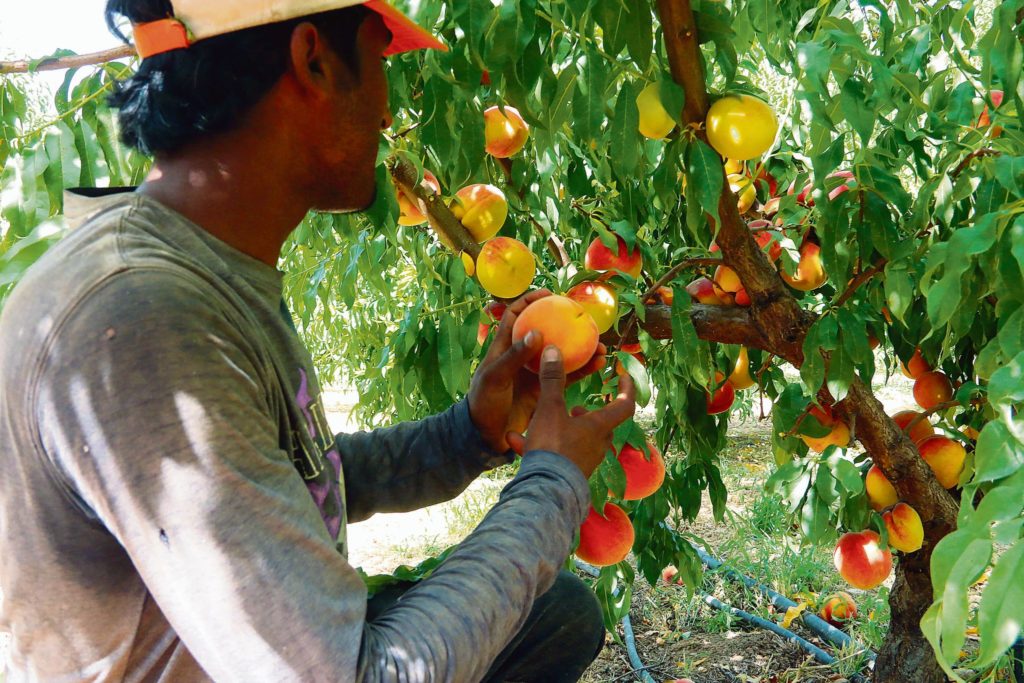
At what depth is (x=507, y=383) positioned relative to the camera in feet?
4.57

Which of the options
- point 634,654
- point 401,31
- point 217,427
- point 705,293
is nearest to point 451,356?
point 705,293

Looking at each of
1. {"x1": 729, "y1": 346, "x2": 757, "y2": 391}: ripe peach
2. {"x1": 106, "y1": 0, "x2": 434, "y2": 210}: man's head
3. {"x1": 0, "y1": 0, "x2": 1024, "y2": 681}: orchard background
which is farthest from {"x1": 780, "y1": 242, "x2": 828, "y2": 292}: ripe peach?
{"x1": 106, "y1": 0, "x2": 434, "y2": 210}: man's head

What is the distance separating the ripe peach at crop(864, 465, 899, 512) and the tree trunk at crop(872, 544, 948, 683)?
21 centimetres

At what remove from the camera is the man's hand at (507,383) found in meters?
1.33

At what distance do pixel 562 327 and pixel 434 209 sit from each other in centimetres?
57

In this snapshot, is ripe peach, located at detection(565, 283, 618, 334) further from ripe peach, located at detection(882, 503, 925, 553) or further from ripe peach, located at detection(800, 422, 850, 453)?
ripe peach, located at detection(882, 503, 925, 553)

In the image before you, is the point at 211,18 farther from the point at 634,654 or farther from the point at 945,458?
the point at 634,654

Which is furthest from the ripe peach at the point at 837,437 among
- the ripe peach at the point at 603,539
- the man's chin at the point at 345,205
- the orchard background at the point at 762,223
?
the man's chin at the point at 345,205

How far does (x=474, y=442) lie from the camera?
4.78 ft

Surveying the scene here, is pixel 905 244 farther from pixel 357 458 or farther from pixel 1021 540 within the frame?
pixel 357 458

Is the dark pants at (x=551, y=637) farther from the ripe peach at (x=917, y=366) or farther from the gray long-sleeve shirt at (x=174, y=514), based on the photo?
the ripe peach at (x=917, y=366)

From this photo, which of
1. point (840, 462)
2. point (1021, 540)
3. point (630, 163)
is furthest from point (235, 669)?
point (840, 462)

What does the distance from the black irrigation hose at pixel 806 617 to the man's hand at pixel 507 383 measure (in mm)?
1697

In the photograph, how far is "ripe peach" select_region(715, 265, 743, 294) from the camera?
5.90 ft
